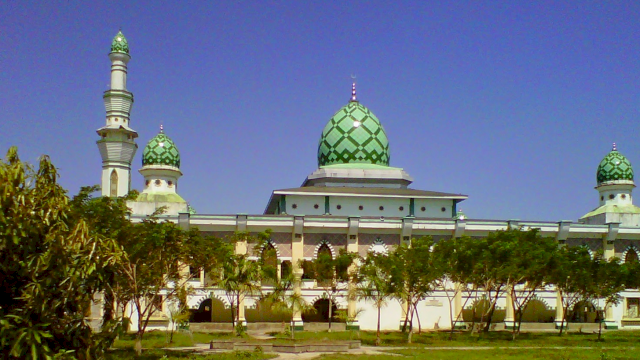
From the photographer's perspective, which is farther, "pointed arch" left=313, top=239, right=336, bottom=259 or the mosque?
"pointed arch" left=313, top=239, right=336, bottom=259

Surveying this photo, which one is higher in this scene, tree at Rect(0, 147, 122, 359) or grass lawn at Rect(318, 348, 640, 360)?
tree at Rect(0, 147, 122, 359)

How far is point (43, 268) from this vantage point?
37.1ft

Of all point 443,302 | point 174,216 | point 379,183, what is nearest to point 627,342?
point 443,302

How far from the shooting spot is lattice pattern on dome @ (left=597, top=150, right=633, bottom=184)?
5197 cm

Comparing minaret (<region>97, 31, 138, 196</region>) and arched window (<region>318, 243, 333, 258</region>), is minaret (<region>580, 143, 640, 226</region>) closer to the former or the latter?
arched window (<region>318, 243, 333, 258</region>)

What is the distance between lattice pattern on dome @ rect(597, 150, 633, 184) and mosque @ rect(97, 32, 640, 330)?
70 mm

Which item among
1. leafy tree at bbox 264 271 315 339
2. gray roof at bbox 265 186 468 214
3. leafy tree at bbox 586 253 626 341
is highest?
gray roof at bbox 265 186 468 214

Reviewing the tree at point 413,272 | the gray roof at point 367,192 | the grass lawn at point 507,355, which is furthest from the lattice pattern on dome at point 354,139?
the grass lawn at point 507,355

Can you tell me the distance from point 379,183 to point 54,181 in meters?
39.5

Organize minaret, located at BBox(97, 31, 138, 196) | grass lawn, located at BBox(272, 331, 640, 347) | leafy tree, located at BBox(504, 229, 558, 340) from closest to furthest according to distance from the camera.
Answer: grass lawn, located at BBox(272, 331, 640, 347), leafy tree, located at BBox(504, 229, 558, 340), minaret, located at BBox(97, 31, 138, 196)

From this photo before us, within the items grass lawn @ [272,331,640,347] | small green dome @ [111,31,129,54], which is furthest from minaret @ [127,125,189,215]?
grass lawn @ [272,331,640,347]

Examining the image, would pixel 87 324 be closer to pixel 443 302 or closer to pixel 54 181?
pixel 54 181

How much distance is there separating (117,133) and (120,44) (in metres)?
6.11

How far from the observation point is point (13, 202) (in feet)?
37.2
